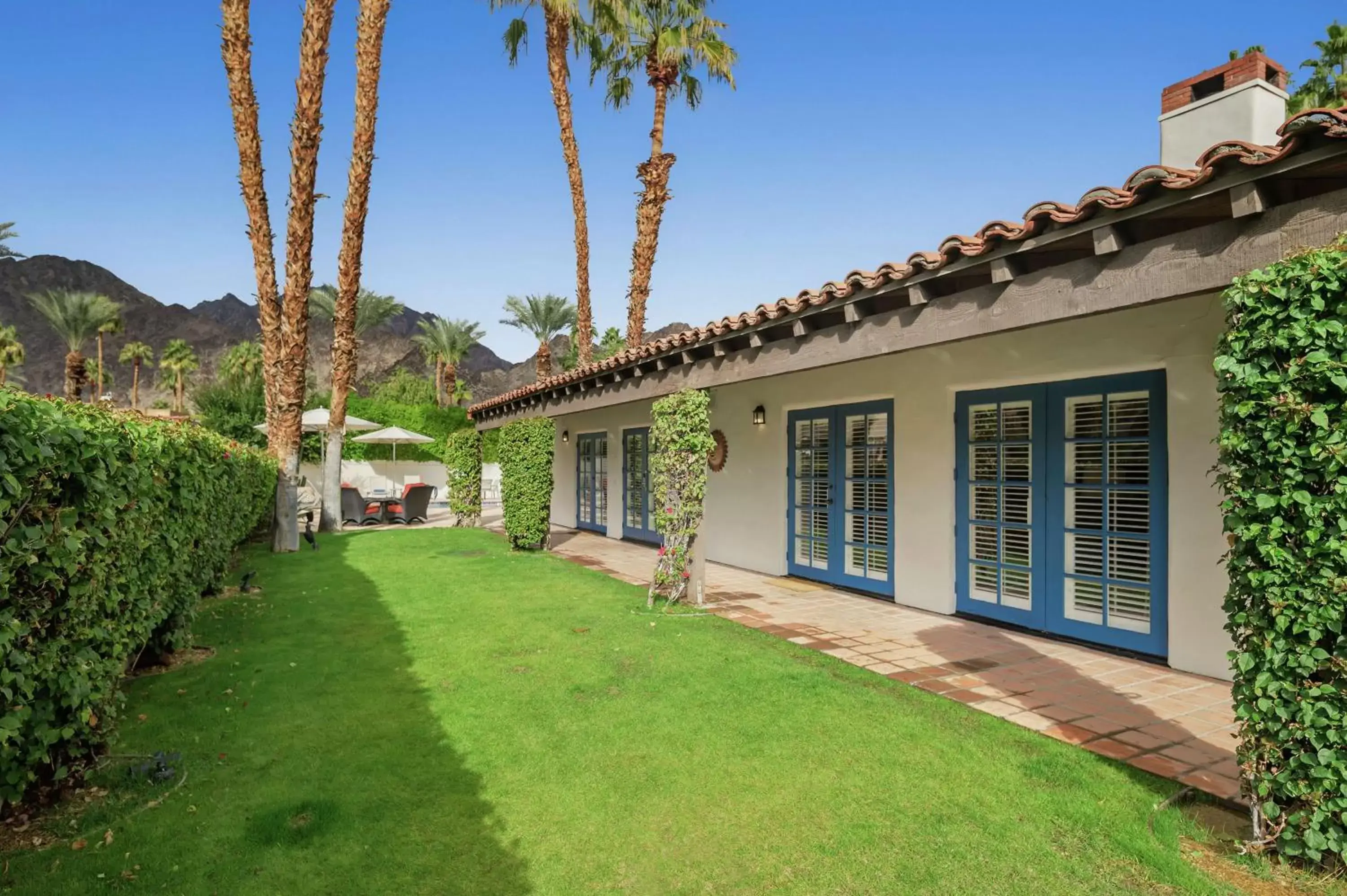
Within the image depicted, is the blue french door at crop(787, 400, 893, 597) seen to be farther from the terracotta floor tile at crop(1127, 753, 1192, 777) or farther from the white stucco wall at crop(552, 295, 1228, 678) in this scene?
the terracotta floor tile at crop(1127, 753, 1192, 777)

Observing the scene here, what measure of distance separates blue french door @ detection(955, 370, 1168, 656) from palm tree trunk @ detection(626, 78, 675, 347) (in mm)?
11688

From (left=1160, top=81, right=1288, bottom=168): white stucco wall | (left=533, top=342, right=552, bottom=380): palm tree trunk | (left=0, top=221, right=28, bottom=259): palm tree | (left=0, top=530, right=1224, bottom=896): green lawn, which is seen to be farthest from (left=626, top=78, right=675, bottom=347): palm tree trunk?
(left=0, top=221, right=28, bottom=259): palm tree

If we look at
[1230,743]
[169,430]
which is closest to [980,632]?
[1230,743]

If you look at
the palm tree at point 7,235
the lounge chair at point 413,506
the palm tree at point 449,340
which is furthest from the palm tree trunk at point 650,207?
the palm tree at point 7,235

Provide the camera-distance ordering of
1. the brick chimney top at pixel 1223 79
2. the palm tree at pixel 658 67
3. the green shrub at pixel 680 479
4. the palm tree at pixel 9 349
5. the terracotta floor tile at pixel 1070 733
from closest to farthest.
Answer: the terracotta floor tile at pixel 1070 733, the brick chimney top at pixel 1223 79, the green shrub at pixel 680 479, the palm tree at pixel 658 67, the palm tree at pixel 9 349

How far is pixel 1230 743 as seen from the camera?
3.97 metres

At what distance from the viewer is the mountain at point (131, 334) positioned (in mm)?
70688

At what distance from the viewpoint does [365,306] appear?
1608 inches

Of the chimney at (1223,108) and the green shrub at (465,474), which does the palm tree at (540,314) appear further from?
the chimney at (1223,108)

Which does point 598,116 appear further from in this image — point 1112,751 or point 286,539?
point 1112,751

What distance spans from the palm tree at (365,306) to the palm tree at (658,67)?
87.7 feet

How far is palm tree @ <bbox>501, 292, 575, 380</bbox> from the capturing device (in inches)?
1497

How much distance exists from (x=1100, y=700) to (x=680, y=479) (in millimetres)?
4361

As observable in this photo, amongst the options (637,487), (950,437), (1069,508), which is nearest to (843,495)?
(950,437)
